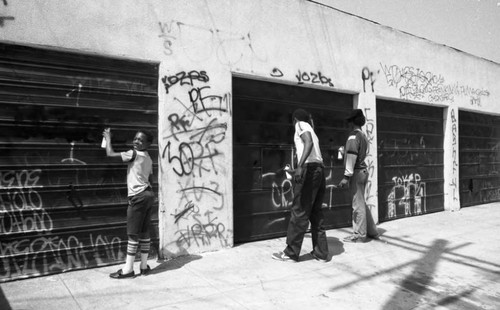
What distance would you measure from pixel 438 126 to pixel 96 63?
24.5ft

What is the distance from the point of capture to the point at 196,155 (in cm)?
453

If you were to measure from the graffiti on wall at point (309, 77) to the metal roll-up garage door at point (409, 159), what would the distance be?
1600mm

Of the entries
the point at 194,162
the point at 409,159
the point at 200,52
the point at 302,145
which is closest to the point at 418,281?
the point at 302,145

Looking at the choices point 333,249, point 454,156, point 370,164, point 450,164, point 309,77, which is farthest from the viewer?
point 454,156

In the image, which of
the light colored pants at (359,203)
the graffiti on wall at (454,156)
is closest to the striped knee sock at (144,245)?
the light colored pants at (359,203)

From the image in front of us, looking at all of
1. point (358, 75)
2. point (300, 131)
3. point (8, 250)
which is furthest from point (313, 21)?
point (8, 250)

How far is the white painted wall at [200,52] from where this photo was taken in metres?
3.81

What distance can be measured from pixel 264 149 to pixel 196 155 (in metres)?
1.19

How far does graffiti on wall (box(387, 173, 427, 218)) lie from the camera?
7117 millimetres

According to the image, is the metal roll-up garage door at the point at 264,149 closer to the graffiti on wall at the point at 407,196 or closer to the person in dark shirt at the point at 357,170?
the person in dark shirt at the point at 357,170

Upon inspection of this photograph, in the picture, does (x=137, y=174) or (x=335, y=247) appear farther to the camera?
(x=335, y=247)

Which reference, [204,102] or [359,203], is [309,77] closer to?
[204,102]

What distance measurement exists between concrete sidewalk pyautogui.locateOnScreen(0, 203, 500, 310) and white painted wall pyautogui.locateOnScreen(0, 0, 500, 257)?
66cm

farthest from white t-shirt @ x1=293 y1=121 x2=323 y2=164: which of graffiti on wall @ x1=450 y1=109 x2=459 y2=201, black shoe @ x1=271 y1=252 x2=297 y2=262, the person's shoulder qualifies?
graffiti on wall @ x1=450 y1=109 x2=459 y2=201
